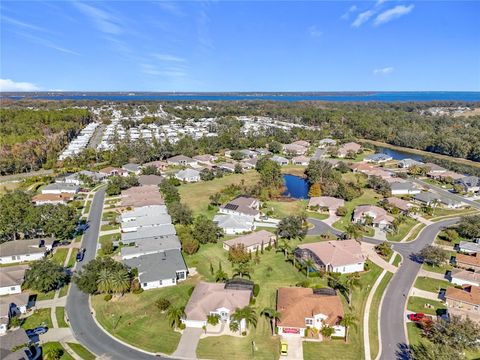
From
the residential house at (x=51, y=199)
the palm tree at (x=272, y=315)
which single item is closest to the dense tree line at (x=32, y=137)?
the residential house at (x=51, y=199)

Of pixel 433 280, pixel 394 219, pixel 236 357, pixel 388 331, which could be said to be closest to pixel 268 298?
pixel 236 357

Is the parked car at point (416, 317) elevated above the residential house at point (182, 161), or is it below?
above

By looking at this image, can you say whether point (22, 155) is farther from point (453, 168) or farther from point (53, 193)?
point (453, 168)

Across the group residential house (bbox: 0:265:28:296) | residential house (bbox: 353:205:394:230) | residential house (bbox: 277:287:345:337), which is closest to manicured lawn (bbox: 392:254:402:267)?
residential house (bbox: 353:205:394:230)

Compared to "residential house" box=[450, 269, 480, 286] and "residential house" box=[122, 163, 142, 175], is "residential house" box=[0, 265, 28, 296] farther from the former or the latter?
"residential house" box=[122, 163, 142, 175]

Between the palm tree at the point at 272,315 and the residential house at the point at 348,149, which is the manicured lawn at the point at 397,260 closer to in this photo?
the palm tree at the point at 272,315

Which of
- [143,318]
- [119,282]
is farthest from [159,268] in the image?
[143,318]
